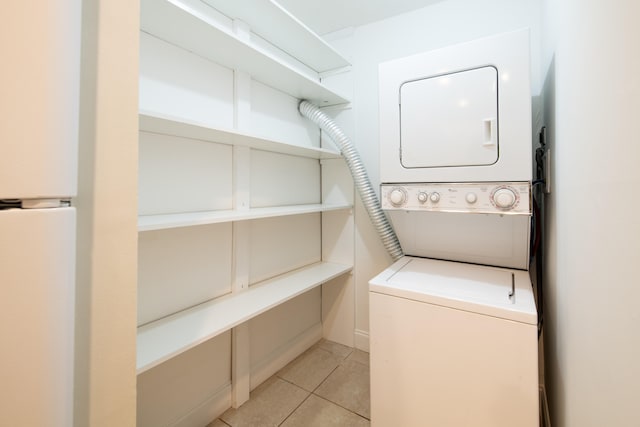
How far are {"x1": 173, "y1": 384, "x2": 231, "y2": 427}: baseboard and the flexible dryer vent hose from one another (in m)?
1.38

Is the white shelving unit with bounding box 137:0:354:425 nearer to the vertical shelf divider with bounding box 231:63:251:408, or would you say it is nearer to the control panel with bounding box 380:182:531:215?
the vertical shelf divider with bounding box 231:63:251:408

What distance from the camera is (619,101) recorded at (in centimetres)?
52

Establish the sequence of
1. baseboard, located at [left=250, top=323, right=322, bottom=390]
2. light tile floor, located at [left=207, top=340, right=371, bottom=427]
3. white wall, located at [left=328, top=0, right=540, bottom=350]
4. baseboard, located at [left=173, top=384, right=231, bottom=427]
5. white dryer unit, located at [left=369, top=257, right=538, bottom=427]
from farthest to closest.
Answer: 1. baseboard, located at [left=250, top=323, right=322, bottom=390]
2. white wall, located at [left=328, top=0, right=540, bottom=350]
3. light tile floor, located at [left=207, top=340, right=371, bottom=427]
4. baseboard, located at [left=173, top=384, right=231, bottom=427]
5. white dryer unit, located at [left=369, top=257, right=538, bottom=427]

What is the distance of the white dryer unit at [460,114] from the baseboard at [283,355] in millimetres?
1508

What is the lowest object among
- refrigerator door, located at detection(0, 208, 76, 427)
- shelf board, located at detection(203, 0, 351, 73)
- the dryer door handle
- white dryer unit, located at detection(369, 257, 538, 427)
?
white dryer unit, located at detection(369, 257, 538, 427)

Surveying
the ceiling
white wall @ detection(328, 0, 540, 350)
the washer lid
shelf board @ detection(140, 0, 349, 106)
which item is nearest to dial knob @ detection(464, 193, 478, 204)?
the washer lid

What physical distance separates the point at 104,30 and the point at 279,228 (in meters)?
1.58

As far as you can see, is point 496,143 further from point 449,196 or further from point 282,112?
point 282,112

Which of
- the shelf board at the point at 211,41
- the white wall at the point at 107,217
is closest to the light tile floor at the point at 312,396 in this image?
the white wall at the point at 107,217

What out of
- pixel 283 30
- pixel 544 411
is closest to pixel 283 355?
pixel 544 411

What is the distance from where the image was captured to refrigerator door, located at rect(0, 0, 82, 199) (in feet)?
1.41

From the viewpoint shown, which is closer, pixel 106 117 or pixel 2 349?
pixel 2 349

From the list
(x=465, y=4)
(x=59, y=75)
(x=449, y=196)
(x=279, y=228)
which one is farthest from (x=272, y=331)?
(x=465, y=4)

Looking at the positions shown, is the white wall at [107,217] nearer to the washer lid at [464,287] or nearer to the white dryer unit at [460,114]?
the washer lid at [464,287]
